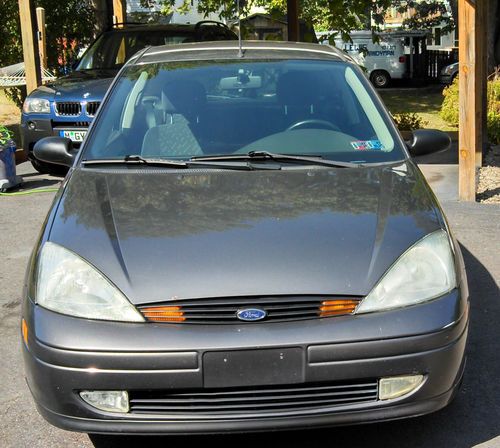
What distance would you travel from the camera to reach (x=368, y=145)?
4.33 m

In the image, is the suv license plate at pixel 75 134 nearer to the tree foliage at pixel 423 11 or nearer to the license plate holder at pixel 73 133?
the license plate holder at pixel 73 133

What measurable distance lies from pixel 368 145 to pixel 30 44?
8.00 metres

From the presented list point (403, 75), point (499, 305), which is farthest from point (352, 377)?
point (403, 75)

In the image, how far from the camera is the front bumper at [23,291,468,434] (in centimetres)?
299

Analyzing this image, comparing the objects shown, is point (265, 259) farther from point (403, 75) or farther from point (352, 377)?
point (403, 75)

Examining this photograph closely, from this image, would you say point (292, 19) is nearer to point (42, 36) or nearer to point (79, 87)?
point (79, 87)

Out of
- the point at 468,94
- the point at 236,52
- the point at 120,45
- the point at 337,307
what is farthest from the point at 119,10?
the point at 337,307

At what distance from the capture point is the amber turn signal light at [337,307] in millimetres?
3066

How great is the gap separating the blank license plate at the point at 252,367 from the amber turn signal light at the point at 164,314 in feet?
0.59

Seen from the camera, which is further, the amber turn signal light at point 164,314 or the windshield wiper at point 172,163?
the windshield wiper at point 172,163

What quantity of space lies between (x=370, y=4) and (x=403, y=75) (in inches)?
843

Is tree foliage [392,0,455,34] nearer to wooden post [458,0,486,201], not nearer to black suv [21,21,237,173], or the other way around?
black suv [21,21,237,173]

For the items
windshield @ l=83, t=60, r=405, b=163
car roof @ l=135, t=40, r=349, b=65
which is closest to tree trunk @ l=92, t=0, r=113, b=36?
car roof @ l=135, t=40, r=349, b=65

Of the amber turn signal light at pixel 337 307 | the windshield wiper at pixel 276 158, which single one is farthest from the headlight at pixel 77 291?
the windshield wiper at pixel 276 158
